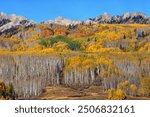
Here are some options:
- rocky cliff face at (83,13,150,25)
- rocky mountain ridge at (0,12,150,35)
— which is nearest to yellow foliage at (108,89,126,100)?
rocky mountain ridge at (0,12,150,35)

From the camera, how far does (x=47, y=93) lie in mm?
53531

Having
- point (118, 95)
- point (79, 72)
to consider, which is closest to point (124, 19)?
point (79, 72)

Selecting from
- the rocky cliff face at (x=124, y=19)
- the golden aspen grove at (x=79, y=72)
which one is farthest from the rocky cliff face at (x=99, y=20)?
the golden aspen grove at (x=79, y=72)

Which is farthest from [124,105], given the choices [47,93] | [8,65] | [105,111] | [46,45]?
[46,45]

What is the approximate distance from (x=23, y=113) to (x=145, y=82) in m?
47.0

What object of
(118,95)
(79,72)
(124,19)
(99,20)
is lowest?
(118,95)

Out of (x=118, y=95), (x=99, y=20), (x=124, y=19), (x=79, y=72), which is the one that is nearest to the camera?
(x=118, y=95)

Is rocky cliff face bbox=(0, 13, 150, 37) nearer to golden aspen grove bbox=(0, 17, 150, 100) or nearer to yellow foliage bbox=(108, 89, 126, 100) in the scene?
golden aspen grove bbox=(0, 17, 150, 100)

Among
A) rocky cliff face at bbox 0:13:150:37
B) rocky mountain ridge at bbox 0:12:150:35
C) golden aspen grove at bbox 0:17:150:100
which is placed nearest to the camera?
golden aspen grove at bbox 0:17:150:100

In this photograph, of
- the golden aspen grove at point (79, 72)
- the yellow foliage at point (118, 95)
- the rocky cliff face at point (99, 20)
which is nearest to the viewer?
the yellow foliage at point (118, 95)

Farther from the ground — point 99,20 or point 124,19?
point 99,20

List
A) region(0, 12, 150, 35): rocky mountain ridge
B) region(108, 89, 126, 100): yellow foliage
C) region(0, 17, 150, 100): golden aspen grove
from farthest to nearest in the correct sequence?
region(0, 12, 150, 35): rocky mountain ridge, region(0, 17, 150, 100): golden aspen grove, region(108, 89, 126, 100): yellow foliage

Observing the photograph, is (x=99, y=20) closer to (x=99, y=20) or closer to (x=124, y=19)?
(x=99, y=20)

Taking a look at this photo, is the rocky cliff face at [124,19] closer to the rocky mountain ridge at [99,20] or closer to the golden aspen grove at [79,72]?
the rocky mountain ridge at [99,20]
